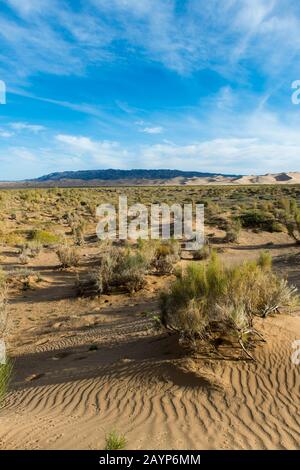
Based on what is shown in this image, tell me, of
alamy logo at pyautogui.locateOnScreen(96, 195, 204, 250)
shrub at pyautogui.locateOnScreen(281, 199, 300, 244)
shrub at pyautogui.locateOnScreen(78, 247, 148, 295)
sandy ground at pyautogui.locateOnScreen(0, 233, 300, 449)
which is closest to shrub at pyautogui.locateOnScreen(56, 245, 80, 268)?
shrub at pyautogui.locateOnScreen(78, 247, 148, 295)

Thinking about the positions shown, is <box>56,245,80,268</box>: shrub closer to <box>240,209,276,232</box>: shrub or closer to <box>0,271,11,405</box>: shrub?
<box>0,271,11,405</box>: shrub

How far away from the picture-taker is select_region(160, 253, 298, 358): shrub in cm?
677

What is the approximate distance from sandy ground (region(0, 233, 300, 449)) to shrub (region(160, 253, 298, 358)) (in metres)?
0.37

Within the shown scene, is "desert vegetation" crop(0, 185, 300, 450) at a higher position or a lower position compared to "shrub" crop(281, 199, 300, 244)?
lower

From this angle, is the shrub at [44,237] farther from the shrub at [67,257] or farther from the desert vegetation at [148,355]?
the desert vegetation at [148,355]

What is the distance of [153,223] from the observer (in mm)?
28016

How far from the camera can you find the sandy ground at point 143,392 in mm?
4832

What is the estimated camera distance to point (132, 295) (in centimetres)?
1253

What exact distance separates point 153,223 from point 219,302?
21087mm

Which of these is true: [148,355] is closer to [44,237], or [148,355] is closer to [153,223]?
[44,237]

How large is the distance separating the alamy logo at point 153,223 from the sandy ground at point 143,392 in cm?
1110

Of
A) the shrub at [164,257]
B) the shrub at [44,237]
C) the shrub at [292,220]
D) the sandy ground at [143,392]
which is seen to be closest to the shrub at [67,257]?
the shrub at [164,257]
